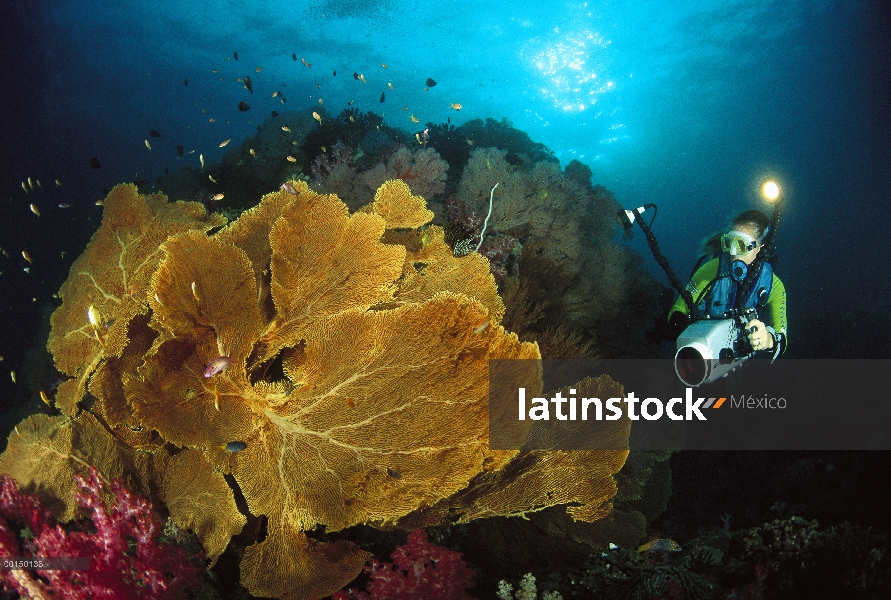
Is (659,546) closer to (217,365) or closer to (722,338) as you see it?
(722,338)

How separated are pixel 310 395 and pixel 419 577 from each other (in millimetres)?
1774

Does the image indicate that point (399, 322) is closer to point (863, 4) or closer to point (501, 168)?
point (501, 168)

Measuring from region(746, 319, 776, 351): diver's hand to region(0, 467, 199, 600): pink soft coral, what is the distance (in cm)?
583

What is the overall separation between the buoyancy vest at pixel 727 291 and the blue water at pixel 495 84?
648 inches

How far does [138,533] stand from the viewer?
3072 mm

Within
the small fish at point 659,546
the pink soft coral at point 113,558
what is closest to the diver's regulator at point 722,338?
the small fish at point 659,546

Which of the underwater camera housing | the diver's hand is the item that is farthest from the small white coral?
the diver's hand

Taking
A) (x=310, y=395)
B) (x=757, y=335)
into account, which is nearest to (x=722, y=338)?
(x=757, y=335)

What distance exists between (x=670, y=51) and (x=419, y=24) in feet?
68.6

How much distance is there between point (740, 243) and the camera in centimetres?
509

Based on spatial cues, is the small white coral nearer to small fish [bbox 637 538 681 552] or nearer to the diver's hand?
small fish [bbox 637 538 681 552]

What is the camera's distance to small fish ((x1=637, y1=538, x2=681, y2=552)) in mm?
4426

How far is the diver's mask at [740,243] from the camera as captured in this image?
5086mm

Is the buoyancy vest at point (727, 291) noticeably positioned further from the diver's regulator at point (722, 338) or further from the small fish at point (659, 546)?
the small fish at point (659, 546)
